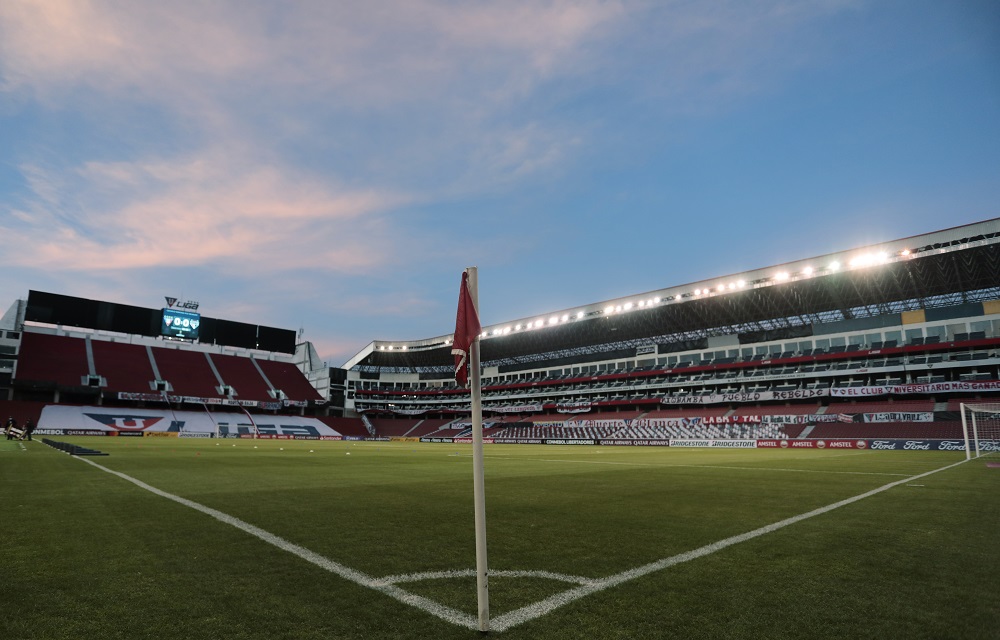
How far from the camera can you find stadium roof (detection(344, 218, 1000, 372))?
4781cm

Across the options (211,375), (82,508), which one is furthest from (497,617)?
(211,375)

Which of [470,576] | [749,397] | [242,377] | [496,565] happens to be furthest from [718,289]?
[242,377]

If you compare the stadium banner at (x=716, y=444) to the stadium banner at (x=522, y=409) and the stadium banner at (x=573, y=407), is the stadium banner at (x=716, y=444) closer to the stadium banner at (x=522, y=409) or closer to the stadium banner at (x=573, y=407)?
the stadium banner at (x=573, y=407)

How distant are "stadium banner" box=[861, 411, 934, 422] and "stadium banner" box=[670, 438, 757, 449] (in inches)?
493

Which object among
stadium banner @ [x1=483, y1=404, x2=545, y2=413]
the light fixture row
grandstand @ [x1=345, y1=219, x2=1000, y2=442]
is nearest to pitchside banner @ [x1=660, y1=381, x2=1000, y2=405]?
grandstand @ [x1=345, y1=219, x2=1000, y2=442]

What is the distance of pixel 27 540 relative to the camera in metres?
5.79

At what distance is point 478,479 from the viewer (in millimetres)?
3793

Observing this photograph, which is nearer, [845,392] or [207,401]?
[845,392]

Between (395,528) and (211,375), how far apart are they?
82.9m

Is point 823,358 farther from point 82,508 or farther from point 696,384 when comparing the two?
point 82,508

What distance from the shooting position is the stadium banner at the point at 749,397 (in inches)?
2320

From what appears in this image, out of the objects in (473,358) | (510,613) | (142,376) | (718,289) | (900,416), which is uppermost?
(718,289)

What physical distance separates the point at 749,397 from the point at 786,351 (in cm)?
764

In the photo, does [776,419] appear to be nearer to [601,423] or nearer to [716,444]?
[716,444]
